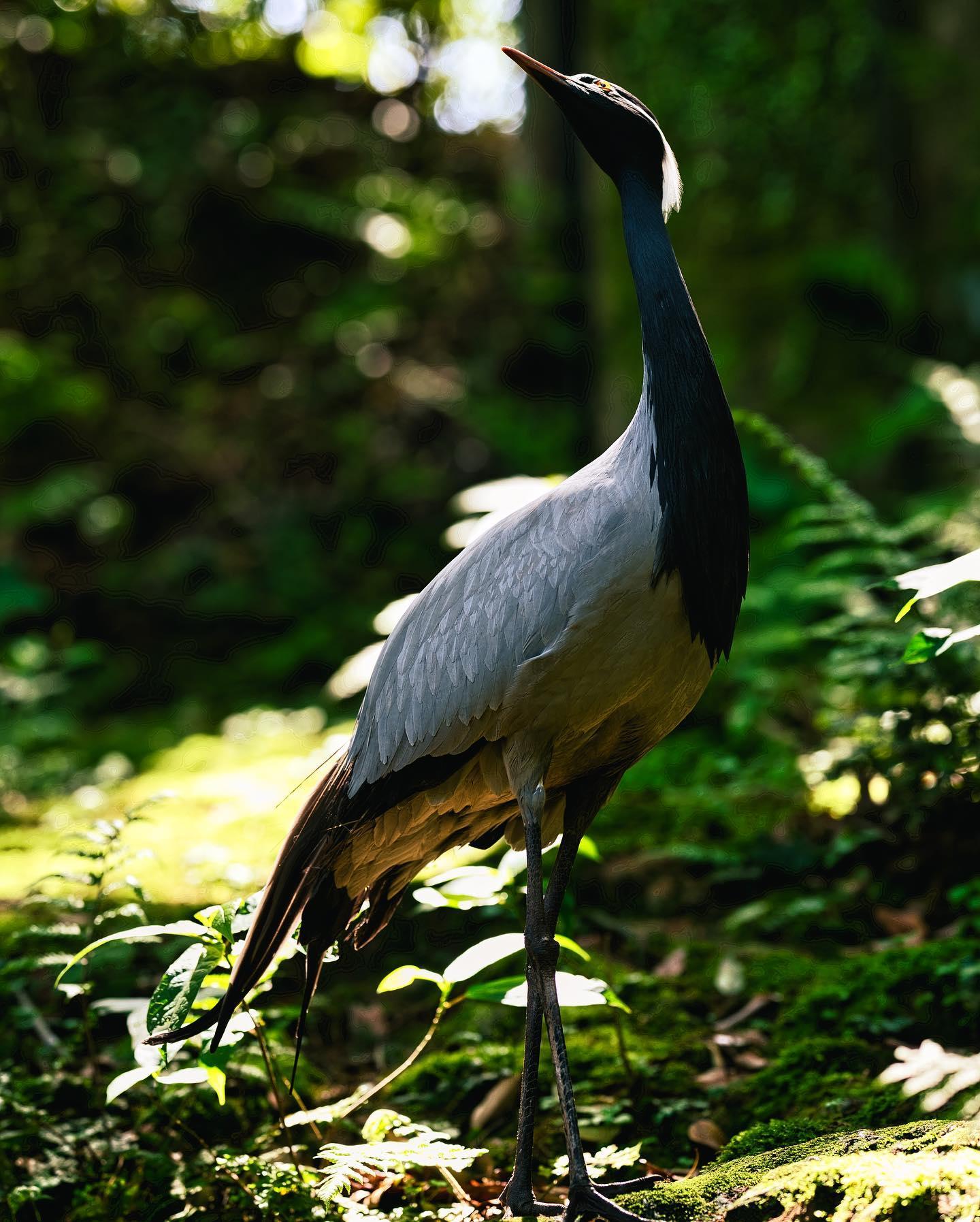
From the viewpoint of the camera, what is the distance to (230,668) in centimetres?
947

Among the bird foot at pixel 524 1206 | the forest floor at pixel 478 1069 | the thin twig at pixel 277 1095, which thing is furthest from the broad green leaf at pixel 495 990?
the thin twig at pixel 277 1095

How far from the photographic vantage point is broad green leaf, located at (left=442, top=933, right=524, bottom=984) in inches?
110

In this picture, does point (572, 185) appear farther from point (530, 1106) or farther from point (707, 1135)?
point (530, 1106)

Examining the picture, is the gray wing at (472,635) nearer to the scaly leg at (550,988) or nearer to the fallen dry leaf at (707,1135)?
the scaly leg at (550,988)

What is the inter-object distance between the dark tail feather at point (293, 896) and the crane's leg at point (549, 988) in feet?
1.75

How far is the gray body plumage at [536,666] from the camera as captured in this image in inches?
98.3

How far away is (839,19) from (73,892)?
25.7ft

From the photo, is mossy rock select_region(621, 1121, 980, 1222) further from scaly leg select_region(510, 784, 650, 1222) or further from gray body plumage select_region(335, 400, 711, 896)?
gray body plumage select_region(335, 400, 711, 896)

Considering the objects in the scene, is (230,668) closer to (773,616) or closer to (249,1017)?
(773,616)

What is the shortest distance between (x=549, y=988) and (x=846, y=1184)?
0.82 m

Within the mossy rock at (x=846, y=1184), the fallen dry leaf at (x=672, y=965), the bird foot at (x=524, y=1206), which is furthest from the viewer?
the fallen dry leaf at (x=672, y=965)

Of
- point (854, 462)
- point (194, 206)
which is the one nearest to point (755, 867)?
point (854, 462)

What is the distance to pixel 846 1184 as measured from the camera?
6.79 ft

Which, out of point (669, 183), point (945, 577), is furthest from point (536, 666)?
point (669, 183)
